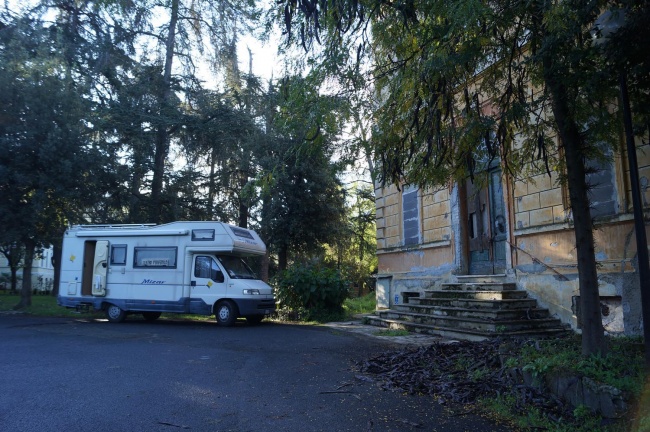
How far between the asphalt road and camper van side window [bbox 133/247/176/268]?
4.01 meters

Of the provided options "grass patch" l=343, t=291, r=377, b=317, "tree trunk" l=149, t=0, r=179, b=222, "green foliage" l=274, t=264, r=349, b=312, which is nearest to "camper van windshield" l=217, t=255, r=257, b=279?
"green foliage" l=274, t=264, r=349, b=312

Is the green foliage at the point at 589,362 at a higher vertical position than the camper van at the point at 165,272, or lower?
lower

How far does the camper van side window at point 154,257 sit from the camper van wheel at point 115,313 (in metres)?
1.57

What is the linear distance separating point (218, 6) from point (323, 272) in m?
11.4

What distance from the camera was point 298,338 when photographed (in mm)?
11578

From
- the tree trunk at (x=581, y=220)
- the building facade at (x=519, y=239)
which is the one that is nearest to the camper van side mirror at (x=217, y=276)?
the building facade at (x=519, y=239)

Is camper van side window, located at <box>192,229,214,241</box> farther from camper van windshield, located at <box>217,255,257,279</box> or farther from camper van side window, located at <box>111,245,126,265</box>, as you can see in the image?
camper van side window, located at <box>111,245,126,265</box>

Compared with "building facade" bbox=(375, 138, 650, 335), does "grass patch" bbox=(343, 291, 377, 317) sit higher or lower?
lower

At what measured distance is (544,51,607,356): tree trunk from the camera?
19.6 feet

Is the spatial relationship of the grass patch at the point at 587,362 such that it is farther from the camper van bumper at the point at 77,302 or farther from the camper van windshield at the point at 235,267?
the camper van bumper at the point at 77,302

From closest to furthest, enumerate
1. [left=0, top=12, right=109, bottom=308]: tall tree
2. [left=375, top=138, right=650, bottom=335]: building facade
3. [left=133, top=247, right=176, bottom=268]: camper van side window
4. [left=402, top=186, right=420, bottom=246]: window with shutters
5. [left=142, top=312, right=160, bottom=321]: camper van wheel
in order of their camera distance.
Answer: [left=375, top=138, right=650, bottom=335]: building facade
[left=133, top=247, right=176, bottom=268]: camper van side window
[left=402, top=186, right=420, bottom=246]: window with shutters
[left=142, top=312, right=160, bottom=321]: camper van wheel
[left=0, top=12, right=109, bottom=308]: tall tree

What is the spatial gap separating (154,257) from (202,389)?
9742mm

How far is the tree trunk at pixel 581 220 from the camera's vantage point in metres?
5.96

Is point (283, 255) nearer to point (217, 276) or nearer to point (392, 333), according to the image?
point (217, 276)
